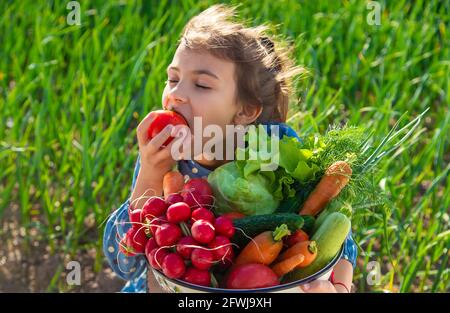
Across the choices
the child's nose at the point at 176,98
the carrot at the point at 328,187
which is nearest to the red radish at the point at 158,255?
the carrot at the point at 328,187

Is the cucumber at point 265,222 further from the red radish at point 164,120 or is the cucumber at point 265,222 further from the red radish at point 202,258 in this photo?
the red radish at point 164,120

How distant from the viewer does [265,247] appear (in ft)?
5.44

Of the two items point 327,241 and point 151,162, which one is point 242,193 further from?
point 151,162

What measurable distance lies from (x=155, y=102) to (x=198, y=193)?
1.47 metres

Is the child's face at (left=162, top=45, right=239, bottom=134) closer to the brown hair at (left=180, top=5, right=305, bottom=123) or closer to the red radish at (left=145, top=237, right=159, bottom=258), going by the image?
the brown hair at (left=180, top=5, right=305, bottom=123)

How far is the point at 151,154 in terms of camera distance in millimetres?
1969

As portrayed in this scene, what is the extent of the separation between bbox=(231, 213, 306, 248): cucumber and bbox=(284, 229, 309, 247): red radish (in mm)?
15

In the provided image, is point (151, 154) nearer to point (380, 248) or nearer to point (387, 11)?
point (380, 248)

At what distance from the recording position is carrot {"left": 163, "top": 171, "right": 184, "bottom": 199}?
1928mm

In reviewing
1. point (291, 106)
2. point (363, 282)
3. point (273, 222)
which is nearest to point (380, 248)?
point (363, 282)

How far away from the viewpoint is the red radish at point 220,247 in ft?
5.27

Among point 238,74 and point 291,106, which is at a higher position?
point 238,74

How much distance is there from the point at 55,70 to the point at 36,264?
36.6 inches

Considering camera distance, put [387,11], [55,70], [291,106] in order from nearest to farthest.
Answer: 1. [291,106]
2. [55,70]
3. [387,11]
